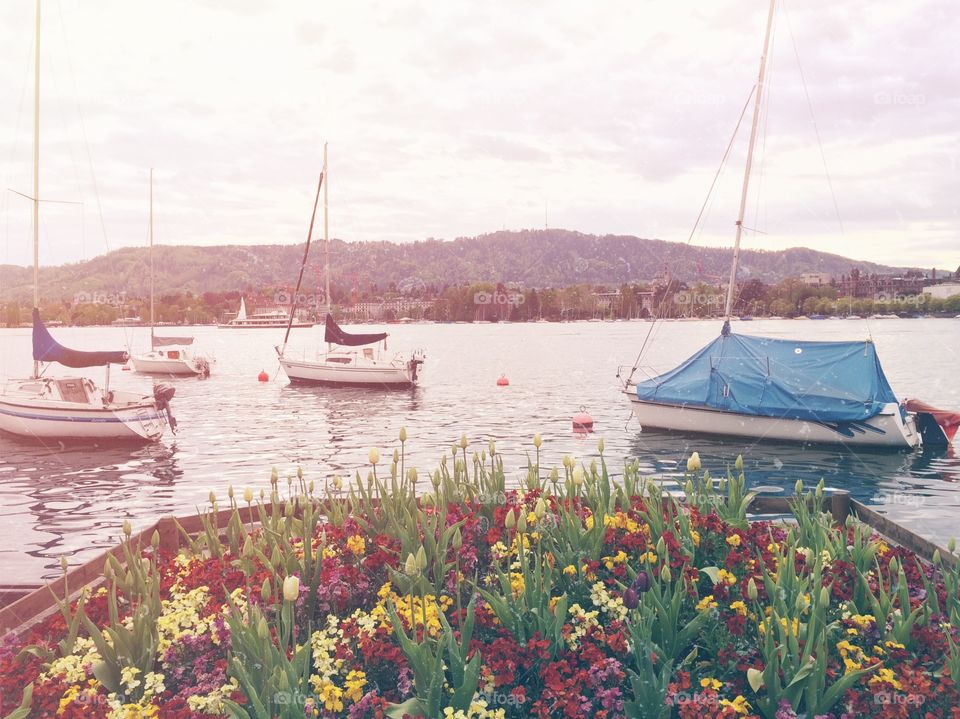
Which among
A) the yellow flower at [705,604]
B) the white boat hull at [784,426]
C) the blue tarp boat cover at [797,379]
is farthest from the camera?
the white boat hull at [784,426]

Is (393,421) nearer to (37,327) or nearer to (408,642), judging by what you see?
(37,327)

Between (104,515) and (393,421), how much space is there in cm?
1967

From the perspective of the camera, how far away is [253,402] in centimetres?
4700

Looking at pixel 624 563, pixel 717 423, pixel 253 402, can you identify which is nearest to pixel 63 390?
pixel 253 402

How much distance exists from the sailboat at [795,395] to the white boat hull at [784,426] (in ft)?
0.10

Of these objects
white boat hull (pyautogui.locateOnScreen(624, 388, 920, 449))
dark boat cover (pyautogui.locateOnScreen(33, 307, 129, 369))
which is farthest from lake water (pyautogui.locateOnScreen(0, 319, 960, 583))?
dark boat cover (pyautogui.locateOnScreen(33, 307, 129, 369))

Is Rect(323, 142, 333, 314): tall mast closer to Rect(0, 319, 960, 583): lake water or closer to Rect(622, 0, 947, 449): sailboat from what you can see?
Rect(0, 319, 960, 583): lake water

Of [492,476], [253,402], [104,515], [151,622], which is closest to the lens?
[151,622]

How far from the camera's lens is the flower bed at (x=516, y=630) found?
4.51 meters

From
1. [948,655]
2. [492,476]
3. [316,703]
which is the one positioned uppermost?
[492,476]

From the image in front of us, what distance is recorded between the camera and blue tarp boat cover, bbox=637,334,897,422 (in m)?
24.6

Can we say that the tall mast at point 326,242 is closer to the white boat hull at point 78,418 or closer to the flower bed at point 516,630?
the white boat hull at point 78,418

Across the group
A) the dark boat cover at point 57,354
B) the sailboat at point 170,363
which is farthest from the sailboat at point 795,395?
the sailboat at point 170,363

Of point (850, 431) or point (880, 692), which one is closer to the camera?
point (880, 692)
